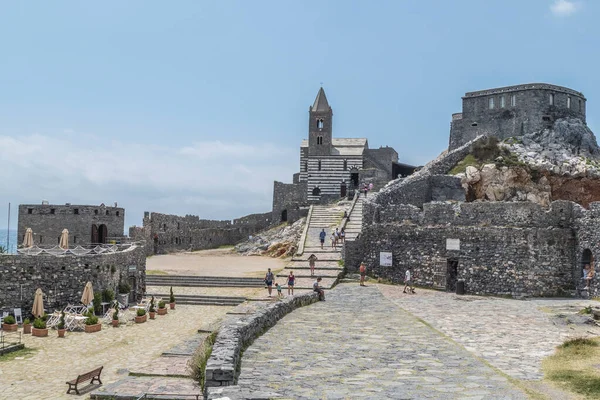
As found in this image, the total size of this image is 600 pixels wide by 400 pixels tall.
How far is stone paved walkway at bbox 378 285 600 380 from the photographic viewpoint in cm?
1322

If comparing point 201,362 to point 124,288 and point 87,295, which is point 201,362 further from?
point 124,288

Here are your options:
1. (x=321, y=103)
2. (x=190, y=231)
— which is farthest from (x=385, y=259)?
(x=321, y=103)

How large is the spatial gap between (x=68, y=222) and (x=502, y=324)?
103ft

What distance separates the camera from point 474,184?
39.2 meters

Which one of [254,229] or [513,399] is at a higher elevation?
[254,229]

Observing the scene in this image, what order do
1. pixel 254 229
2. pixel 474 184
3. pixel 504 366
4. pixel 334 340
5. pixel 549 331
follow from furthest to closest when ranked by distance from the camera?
pixel 254 229
pixel 474 184
pixel 549 331
pixel 334 340
pixel 504 366

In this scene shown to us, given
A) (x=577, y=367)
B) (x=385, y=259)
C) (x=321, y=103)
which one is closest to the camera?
(x=577, y=367)

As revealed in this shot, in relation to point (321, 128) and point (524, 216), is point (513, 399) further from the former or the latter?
point (321, 128)

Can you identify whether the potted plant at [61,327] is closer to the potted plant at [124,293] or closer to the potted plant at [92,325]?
the potted plant at [92,325]

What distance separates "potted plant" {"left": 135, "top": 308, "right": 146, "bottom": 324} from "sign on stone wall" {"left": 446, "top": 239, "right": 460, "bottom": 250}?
44.9 ft

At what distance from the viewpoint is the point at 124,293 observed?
2948cm

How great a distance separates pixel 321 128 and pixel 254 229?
1247 cm

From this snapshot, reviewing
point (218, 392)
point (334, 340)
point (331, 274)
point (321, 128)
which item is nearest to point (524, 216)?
point (331, 274)

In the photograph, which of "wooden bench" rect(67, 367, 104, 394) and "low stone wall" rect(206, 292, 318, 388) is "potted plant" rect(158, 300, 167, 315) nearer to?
"low stone wall" rect(206, 292, 318, 388)
